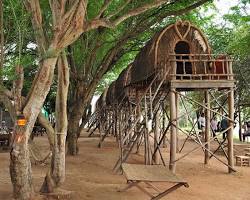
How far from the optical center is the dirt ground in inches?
354

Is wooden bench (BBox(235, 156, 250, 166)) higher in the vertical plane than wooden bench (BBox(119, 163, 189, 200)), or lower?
lower

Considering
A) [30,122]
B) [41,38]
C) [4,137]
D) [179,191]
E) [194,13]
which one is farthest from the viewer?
[4,137]

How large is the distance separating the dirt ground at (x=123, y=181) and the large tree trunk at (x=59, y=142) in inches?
23.1

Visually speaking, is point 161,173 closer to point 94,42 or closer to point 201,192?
point 201,192

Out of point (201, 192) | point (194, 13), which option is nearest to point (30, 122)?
point (201, 192)

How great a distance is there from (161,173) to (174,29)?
6.86 meters

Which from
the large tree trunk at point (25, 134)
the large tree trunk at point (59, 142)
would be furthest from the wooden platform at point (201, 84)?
the large tree trunk at point (25, 134)

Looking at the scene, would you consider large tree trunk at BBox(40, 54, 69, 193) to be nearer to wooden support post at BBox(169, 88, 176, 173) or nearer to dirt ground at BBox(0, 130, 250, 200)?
dirt ground at BBox(0, 130, 250, 200)

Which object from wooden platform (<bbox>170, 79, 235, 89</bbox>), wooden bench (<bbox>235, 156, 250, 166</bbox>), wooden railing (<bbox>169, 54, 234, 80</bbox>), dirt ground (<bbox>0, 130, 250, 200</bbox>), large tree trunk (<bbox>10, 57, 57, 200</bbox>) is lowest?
dirt ground (<bbox>0, 130, 250, 200</bbox>)

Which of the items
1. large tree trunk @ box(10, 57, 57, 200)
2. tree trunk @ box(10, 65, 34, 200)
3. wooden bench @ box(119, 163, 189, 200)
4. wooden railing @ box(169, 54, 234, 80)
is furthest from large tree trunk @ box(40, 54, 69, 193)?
wooden railing @ box(169, 54, 234, 80)

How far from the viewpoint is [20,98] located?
7559 millimetres

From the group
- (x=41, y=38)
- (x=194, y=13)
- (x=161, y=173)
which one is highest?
(x=194, y=13)

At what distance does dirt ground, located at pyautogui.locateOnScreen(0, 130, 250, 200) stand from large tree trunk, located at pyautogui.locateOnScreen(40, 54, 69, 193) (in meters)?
0.59

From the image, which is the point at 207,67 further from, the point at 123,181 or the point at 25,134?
the point at 25,134
